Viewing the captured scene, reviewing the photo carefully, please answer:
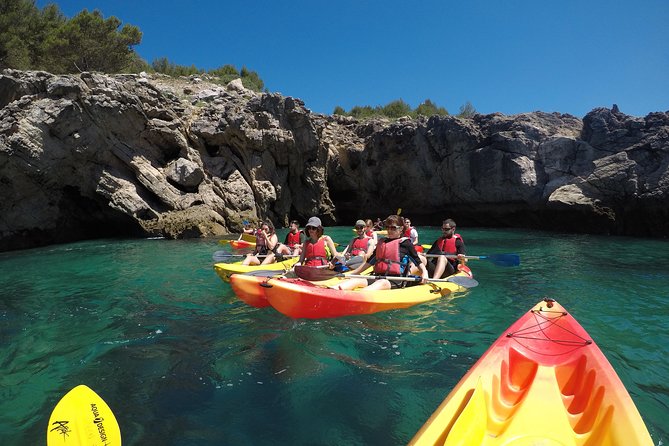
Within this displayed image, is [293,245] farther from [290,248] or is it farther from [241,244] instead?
[241,244]

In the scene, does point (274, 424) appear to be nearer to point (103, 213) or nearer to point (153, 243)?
point (153, 243)

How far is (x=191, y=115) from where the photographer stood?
20.7 metres

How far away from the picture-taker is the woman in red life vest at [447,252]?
7.29m

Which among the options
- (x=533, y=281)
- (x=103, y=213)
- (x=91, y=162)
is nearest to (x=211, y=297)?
(x=533, y=281)

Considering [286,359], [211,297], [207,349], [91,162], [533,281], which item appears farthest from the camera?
[91,162]

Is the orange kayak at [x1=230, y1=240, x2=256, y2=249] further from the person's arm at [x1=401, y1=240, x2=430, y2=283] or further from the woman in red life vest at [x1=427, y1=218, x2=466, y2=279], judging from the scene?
the person's arm at [x1=401, y1=240, x2=430, y2=283]

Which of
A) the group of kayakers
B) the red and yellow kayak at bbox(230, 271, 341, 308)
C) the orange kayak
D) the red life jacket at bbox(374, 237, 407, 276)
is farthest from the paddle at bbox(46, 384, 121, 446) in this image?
the orange kayak

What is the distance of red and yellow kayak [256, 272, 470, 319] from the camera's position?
4758mm

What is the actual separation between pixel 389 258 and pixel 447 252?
2027 mm

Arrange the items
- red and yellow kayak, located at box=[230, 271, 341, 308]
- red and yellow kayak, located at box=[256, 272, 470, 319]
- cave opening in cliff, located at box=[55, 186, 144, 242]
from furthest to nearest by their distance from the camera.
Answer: cave opening in cliff, located at box=[55, 186, 144, 242], red and yellow kayak, located at box=[230, 271, 341, 308], red and yellow kayak, located at box=[256, 272, 470, 319]

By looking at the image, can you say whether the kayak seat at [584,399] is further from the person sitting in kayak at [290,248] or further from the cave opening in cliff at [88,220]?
the cave opening in cliff at [88,220]

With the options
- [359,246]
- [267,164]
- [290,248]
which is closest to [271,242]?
[290,248]

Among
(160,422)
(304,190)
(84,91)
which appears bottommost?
(160,422)

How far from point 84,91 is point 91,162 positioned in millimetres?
2810
